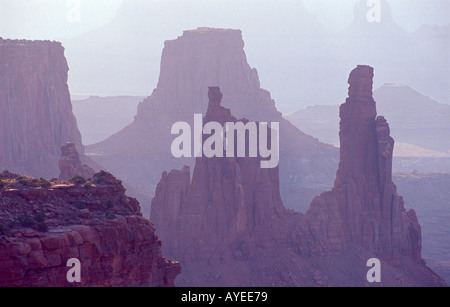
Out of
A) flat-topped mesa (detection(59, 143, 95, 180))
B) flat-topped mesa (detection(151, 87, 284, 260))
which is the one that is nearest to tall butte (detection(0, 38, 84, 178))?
flat-topped mesa (detection(59, 143, 95, 180))

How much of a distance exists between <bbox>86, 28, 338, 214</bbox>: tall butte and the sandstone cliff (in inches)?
4871

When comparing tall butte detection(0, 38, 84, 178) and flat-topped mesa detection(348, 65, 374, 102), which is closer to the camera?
flat-topped mesa detection(348, 65, 374, 102)

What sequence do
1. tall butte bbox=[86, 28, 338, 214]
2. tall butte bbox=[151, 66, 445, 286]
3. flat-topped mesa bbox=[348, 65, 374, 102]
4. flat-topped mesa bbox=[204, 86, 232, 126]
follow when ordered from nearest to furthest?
tall butte bbox=[151, 66, 445, 286] < flat-topped mesa bbox=[204, 86, 232, 126] < flat-topped mesa bbox=[348, 65, 374, 102] < tall butte bbox=[86, 28, 338, 214]

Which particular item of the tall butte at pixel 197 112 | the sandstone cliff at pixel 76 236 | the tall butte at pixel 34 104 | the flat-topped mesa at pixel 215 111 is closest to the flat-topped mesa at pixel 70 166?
the flat-topped mesa at pixel 215 111

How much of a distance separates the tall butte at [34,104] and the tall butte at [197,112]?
1135 inches

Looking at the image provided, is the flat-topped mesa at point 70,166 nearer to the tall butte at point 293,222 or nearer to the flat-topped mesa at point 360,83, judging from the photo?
the tall butte at point 293,222

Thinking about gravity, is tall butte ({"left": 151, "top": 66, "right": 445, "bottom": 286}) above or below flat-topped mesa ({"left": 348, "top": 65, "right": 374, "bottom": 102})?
below

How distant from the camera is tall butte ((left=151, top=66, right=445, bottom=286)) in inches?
3716

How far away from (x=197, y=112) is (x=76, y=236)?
469 ft

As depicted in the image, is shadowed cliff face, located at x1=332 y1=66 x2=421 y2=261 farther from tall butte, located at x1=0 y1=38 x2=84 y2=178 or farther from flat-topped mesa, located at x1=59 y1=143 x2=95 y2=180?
tall butte, located at x1=0 y1=38 x2=84 y2=178

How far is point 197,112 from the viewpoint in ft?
585

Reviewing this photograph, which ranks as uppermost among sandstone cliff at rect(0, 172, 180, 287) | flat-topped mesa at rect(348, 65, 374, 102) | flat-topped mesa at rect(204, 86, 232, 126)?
flat-topped mesa at rect(348, 65, 374, 102)

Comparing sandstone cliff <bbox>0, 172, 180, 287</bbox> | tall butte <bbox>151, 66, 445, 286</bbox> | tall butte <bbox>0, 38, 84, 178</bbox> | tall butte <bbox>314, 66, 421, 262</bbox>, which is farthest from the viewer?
tall butte <bbox>0, 38, 84, 178</bbox>

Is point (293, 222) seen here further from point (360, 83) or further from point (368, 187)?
point (360, 83)
